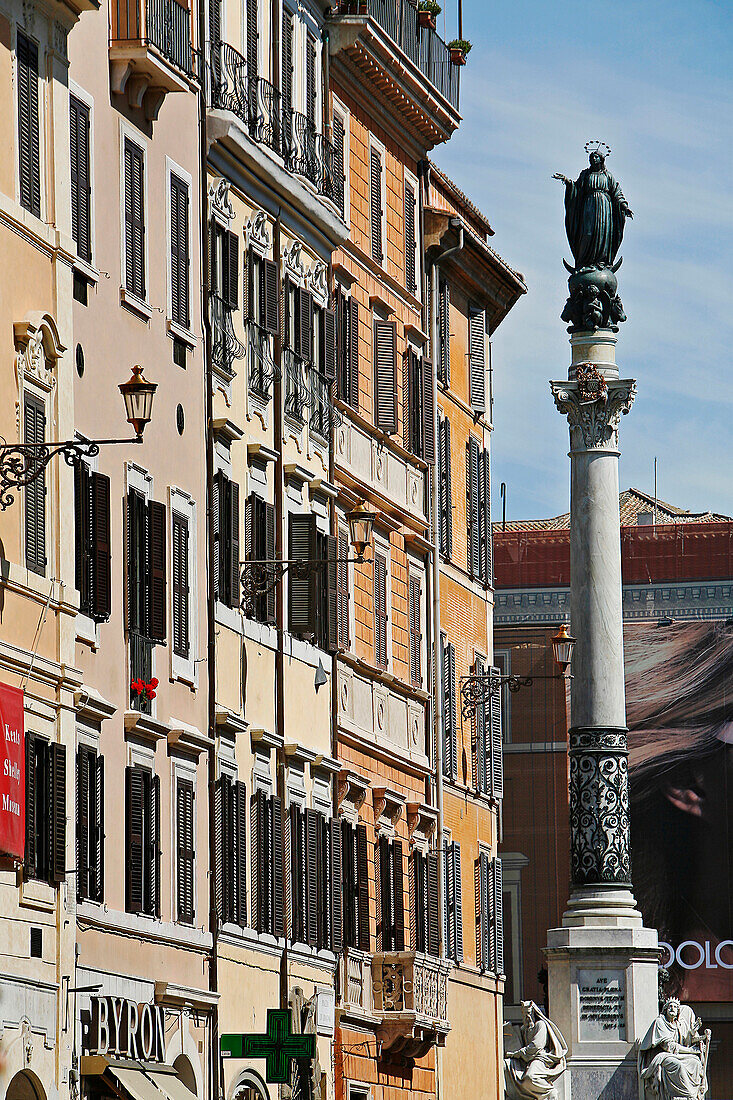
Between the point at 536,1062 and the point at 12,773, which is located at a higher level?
the point at 12,773

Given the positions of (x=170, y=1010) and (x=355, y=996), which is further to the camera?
(x=355, y=996)

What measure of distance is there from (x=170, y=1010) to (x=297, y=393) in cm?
1113

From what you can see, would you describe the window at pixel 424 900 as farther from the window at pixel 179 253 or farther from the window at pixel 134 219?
the window at pixel 134 219

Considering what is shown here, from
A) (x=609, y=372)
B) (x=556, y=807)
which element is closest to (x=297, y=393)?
(x=609, y=372)

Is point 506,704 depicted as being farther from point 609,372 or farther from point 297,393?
point 297,393

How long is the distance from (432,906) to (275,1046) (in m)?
14.7

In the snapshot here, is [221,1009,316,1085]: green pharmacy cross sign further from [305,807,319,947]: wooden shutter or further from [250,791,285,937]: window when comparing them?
[305,807,319,947]: wooden shutter

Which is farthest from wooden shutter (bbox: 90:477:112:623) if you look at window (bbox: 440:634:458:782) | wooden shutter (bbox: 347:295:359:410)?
window (bbox: 440:634:458:782)

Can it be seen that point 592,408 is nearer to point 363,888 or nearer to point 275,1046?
point 363,888

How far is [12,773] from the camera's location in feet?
83.4

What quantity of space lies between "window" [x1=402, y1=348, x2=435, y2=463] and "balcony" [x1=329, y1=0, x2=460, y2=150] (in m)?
4.39

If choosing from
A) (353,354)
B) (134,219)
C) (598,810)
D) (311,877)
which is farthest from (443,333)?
(134,219)

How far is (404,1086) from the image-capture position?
4494cm

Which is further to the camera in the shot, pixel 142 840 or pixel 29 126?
pixel 142 840
